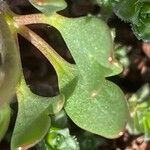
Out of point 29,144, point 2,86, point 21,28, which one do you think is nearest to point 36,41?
point 21,28

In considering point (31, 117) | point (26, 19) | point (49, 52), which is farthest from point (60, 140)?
point (26, 19)

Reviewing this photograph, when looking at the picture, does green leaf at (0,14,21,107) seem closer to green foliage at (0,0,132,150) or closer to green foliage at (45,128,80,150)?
green foliage at (0,0,132,150)

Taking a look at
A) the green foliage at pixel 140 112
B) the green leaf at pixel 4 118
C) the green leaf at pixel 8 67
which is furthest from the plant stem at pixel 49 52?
the green foliage at pixel 140 112

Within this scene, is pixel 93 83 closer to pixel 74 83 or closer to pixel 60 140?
pixel 74 83

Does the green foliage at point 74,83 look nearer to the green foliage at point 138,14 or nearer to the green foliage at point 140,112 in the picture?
the green foliage at point 138,14

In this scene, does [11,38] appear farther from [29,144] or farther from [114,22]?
[114,22]
